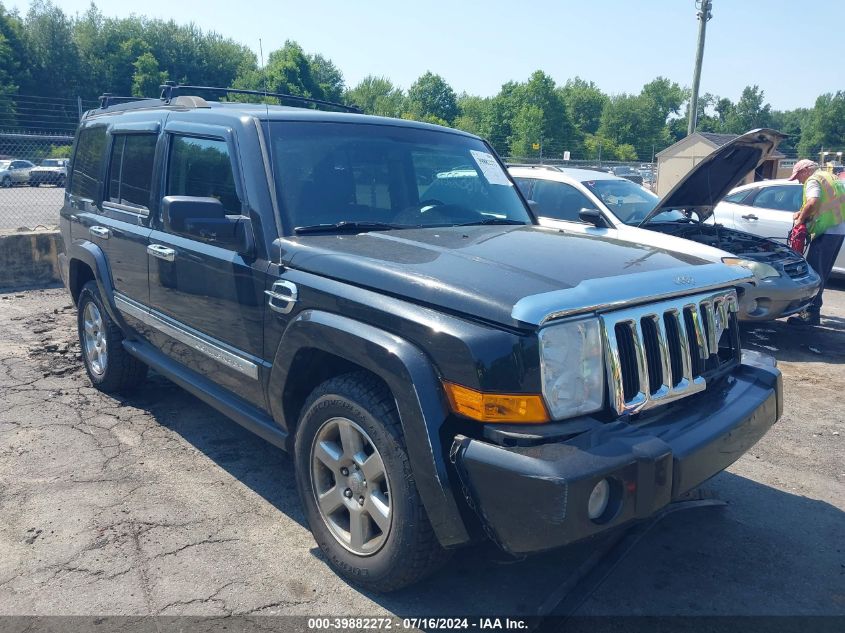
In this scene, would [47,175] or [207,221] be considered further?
[47,175]

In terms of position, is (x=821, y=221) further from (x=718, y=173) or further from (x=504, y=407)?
(x=504, y=407)

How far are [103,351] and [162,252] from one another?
5.53ft

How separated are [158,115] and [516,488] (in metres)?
3.41

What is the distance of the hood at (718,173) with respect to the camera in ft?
22.1

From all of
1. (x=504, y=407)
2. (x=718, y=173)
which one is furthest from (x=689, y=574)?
(x=718, y=173)

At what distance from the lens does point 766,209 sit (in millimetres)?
10172

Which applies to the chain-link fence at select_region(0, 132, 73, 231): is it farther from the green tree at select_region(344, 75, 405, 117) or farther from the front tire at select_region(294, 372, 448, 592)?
the green tree at select_region(344, 75, 405, 117)

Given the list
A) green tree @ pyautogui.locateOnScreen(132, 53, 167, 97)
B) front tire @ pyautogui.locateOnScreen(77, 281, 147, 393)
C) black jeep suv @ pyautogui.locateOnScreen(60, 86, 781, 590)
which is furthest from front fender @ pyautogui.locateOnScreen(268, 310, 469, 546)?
green tree @ pyautogui.locateOnScreen(132, 53, 167, 97)

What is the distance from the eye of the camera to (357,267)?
288 cm

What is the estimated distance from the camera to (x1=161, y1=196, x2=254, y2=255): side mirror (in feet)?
10.5

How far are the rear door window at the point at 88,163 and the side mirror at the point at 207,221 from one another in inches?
86.0

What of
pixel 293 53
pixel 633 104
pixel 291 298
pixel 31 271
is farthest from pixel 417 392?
pixel 633 104

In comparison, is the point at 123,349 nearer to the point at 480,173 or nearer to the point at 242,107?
the point at 242,107

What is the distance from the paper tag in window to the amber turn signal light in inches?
85.8
